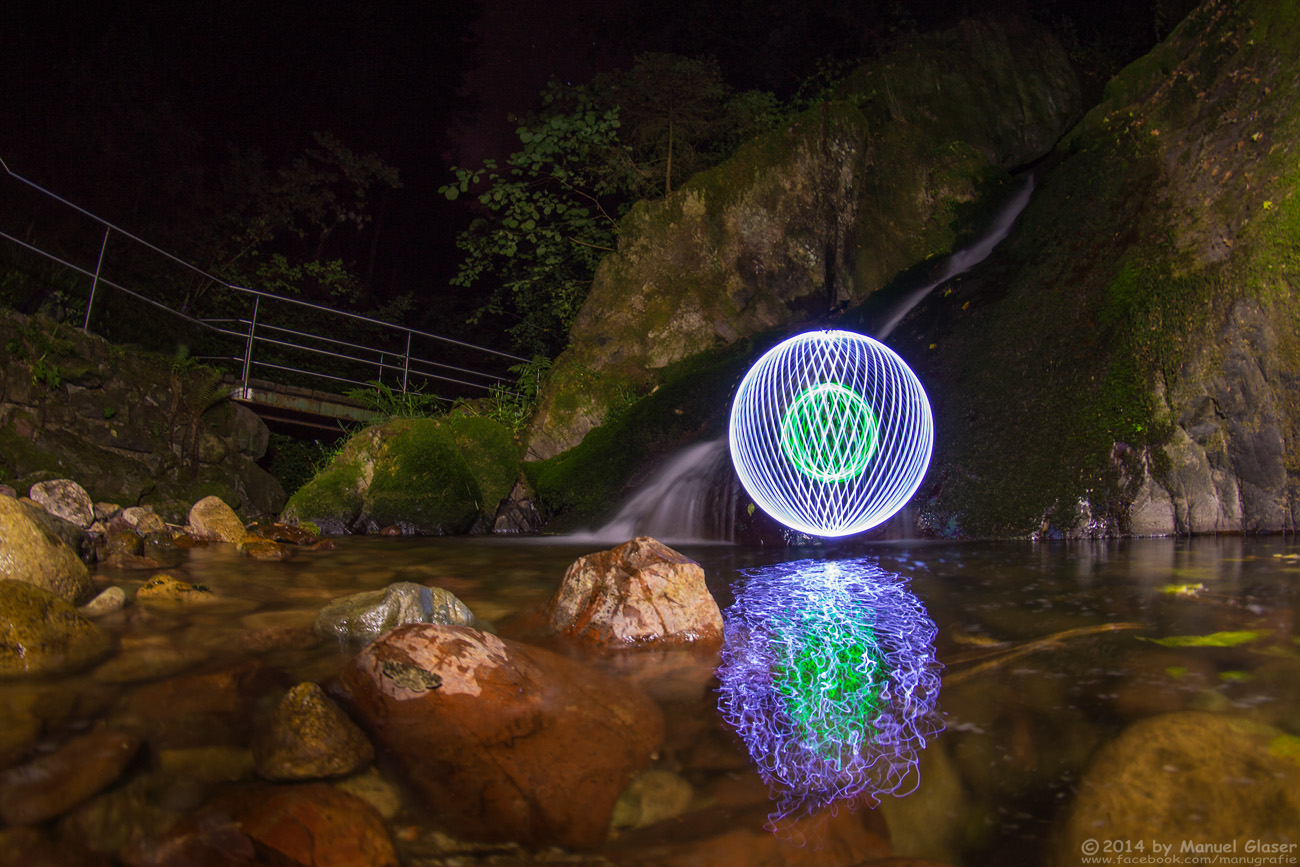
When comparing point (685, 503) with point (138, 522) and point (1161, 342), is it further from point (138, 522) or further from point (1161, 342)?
point (138, 522)

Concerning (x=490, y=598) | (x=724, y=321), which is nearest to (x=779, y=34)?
(x=724, y=321)

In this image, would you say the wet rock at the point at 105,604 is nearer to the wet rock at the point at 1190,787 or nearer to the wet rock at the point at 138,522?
the wet rock at the point at 138,522

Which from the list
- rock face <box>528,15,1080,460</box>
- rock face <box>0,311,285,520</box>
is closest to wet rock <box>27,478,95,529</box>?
rock face <box>0,311,285,520</box>

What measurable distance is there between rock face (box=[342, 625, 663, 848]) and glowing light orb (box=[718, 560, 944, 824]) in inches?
14.9

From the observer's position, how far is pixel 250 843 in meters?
1.60

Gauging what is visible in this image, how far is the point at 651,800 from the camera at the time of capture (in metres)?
1.89

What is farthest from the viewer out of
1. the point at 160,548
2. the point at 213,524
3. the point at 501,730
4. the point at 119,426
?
the point at 119,426

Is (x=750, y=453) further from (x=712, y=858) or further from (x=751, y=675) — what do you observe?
(x=712, y=858)

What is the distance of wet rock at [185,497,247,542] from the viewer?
6207 mm

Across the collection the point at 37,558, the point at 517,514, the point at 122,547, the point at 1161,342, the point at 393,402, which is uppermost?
the point at 1161,342

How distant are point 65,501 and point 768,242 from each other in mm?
8193

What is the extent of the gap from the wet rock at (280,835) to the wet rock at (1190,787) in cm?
154

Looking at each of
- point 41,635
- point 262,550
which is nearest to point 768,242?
point 262,550

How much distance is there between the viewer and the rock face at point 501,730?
1.83 metres
